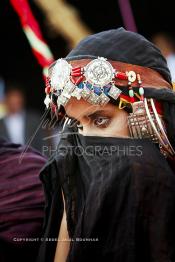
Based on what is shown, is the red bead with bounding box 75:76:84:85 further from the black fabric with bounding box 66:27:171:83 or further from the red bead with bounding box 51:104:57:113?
the red bead with bounding box 51:104:57:113

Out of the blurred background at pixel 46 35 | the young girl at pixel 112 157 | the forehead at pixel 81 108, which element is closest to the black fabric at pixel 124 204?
the young girl at pixel 112 157

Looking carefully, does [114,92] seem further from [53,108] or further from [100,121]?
[53,108]

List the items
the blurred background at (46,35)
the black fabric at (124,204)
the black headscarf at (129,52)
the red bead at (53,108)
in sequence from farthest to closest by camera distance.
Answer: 1. the blurred background at (46,35)
2. the red bead at (53,108)
3. the black headscarf at (129,52)
4. the black fabric at (124,204)

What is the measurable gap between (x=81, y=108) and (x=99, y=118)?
87mm

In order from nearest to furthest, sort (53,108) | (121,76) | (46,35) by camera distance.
Answer: (121,76) < (53,108) < (46,35)

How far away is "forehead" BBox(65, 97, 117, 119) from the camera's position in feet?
7.04

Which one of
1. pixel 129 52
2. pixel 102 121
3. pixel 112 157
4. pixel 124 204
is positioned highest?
pixel 129 52

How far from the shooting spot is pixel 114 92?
2.12 metres

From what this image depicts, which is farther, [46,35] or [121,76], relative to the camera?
[46,35]

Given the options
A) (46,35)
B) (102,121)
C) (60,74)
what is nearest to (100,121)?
(102,121)

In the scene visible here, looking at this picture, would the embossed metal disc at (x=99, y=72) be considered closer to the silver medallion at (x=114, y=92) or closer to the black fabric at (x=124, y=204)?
the silver medallion at (x=114, y=92)

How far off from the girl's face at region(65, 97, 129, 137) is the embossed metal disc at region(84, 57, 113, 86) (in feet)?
0.30

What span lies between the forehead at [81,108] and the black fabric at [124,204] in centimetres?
11

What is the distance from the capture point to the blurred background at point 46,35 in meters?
4.48
